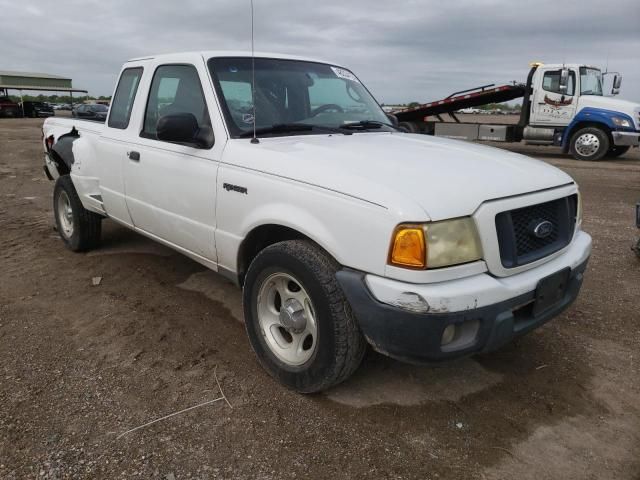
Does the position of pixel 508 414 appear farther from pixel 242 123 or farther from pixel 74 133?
pixel 74 133

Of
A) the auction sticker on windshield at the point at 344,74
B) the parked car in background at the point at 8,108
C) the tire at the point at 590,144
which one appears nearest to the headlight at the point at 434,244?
the auction sticker on windshield at the point at 344,74

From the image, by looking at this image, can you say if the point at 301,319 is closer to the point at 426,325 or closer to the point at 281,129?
the point at 426,325

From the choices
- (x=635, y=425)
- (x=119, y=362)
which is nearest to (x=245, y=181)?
(x=119, y=362)

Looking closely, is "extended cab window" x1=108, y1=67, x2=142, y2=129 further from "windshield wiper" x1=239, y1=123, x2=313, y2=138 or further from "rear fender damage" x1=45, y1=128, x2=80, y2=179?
"windshield wiper" x1=239, y1=123, x2=313, y2=138

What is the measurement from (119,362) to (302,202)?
161 centimetres

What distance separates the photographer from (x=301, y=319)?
275 centimetres

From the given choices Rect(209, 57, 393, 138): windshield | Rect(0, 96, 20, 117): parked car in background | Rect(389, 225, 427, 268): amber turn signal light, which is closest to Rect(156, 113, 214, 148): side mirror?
Rect(209, 57, 393, 138): windshield

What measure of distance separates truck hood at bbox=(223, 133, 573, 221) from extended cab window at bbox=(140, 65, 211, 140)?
0.55 meters

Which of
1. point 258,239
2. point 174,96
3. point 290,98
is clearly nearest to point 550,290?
point 258,239

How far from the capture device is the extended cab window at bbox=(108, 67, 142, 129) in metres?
4.18

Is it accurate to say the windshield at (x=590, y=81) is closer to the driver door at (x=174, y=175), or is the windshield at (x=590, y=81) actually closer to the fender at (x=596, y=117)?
the fender at (x=596, y=117)

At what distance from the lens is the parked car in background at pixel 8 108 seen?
3541cm

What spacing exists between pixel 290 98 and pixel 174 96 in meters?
0.87

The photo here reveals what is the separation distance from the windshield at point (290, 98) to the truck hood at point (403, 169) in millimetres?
207
